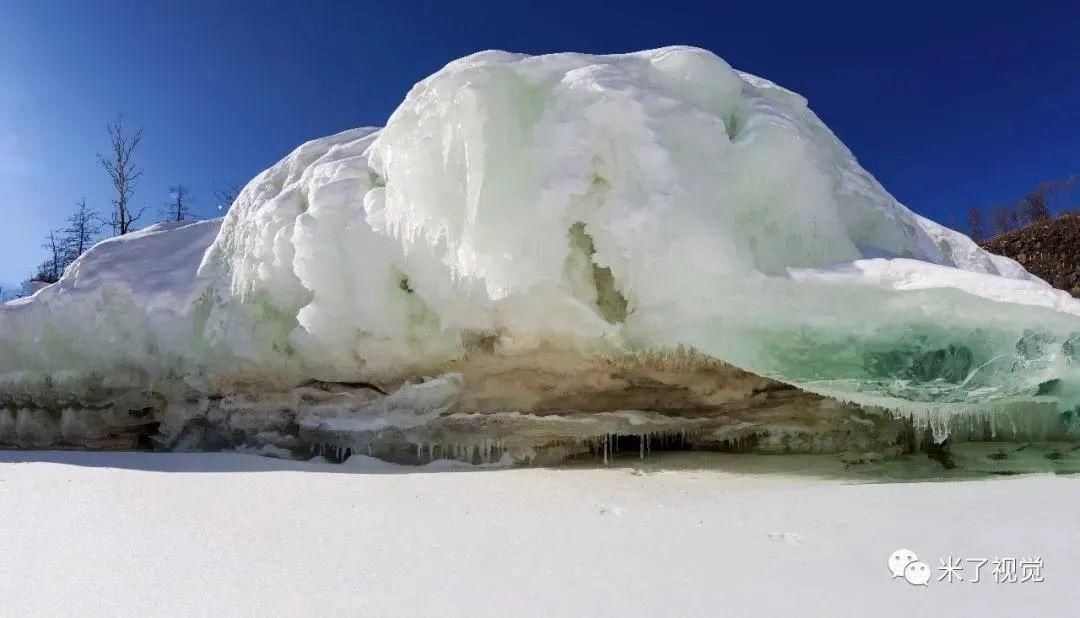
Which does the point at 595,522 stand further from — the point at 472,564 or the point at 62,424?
the point at 62,424

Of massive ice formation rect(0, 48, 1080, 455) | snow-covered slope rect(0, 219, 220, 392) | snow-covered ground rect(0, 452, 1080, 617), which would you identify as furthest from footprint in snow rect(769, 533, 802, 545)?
snow-covered slope rect(0, 219, 220, 392)

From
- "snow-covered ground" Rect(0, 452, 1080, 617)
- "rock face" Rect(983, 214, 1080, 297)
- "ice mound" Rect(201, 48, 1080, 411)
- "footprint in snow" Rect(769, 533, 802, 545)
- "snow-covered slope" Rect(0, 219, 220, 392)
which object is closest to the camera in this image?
"snow-covered ground" Rect(0, 452, 1080, 617)

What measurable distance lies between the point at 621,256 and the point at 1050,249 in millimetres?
14468

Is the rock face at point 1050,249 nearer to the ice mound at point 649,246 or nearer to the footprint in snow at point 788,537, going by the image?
the ice mound at point 649,246

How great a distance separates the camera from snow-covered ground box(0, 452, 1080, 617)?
130 cm

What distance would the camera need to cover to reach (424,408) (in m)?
3.98

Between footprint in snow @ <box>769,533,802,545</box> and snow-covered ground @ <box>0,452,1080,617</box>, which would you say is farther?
footprint in snow @ <box>769,533,802,545</box>

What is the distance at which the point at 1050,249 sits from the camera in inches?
499

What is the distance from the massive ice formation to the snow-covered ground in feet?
2.12

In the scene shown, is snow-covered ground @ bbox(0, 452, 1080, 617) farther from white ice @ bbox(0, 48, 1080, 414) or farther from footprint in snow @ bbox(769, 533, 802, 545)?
white ice @ bbox(0, 48, 1080, 414)

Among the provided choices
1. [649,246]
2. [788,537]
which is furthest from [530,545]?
[649,246]

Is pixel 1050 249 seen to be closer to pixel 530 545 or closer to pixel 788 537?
pixel 788 537

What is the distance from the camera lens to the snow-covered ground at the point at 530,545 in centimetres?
130

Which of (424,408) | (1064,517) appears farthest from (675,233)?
(424,408)
